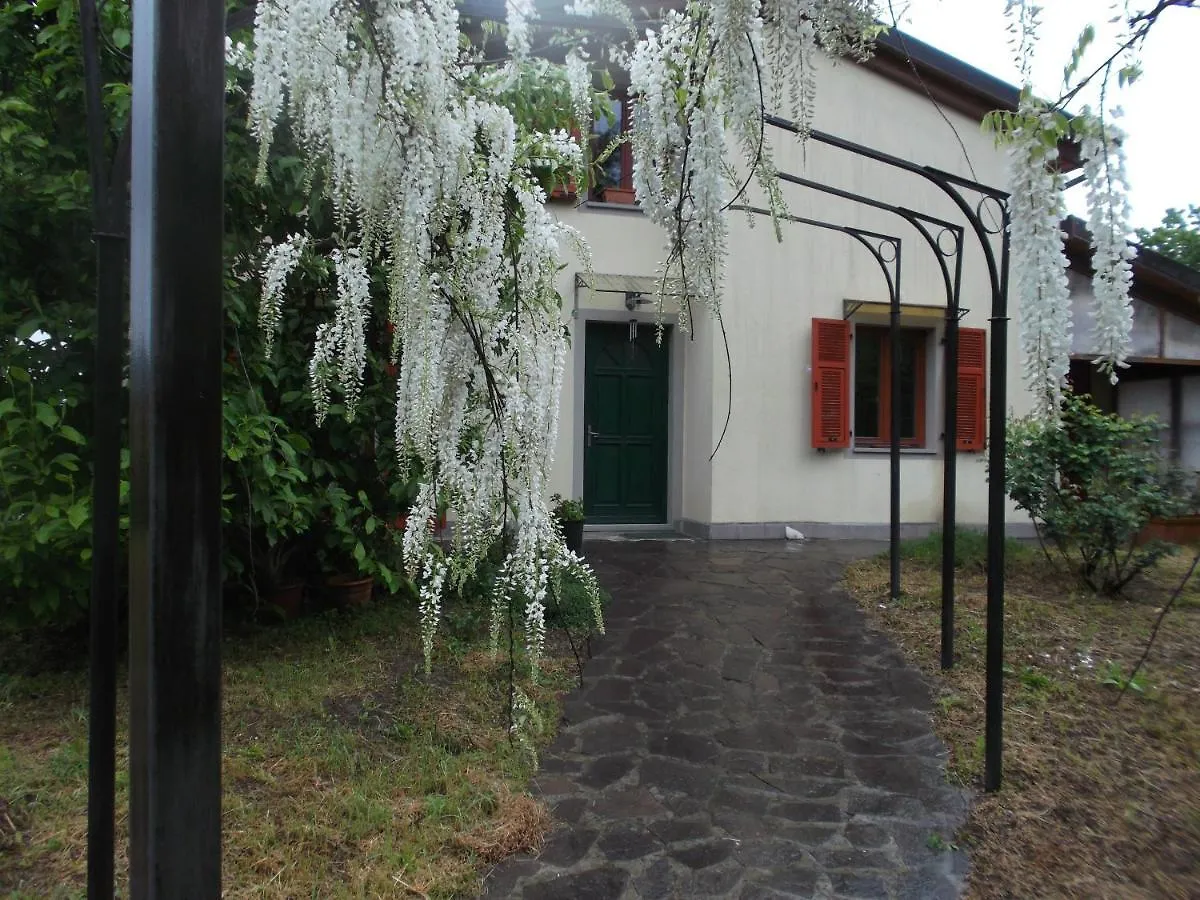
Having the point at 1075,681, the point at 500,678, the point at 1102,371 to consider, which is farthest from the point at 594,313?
the point at 1102,371

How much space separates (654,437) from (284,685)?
16.9ft

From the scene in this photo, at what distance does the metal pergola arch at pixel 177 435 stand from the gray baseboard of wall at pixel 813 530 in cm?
670

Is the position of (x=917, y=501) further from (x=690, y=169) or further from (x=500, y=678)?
(x=690, y=169)

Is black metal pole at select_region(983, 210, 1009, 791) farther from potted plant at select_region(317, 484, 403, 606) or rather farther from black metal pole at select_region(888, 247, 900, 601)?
potted plant at select_region(317, 484, 403, 606)

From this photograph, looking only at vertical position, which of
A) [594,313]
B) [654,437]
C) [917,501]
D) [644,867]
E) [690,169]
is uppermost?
[594,313]

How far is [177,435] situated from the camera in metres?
1.08

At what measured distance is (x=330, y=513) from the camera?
13.7ft

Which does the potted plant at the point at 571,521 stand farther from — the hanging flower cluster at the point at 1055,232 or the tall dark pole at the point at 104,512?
the tall dark pole at the point at 104,512

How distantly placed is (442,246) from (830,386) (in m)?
6.51

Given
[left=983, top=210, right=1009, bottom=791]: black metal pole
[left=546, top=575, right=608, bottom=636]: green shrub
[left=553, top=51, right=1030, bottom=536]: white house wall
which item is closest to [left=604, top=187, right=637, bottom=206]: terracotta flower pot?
[left=553, top=51, right=1030, bottom=536]: white house wall

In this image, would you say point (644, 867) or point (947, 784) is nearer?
point (644, 867)

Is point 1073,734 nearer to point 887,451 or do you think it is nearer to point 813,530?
point 813,530

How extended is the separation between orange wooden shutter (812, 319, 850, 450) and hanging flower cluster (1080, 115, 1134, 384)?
219 inches

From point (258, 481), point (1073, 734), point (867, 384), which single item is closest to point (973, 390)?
point (867, 384)
